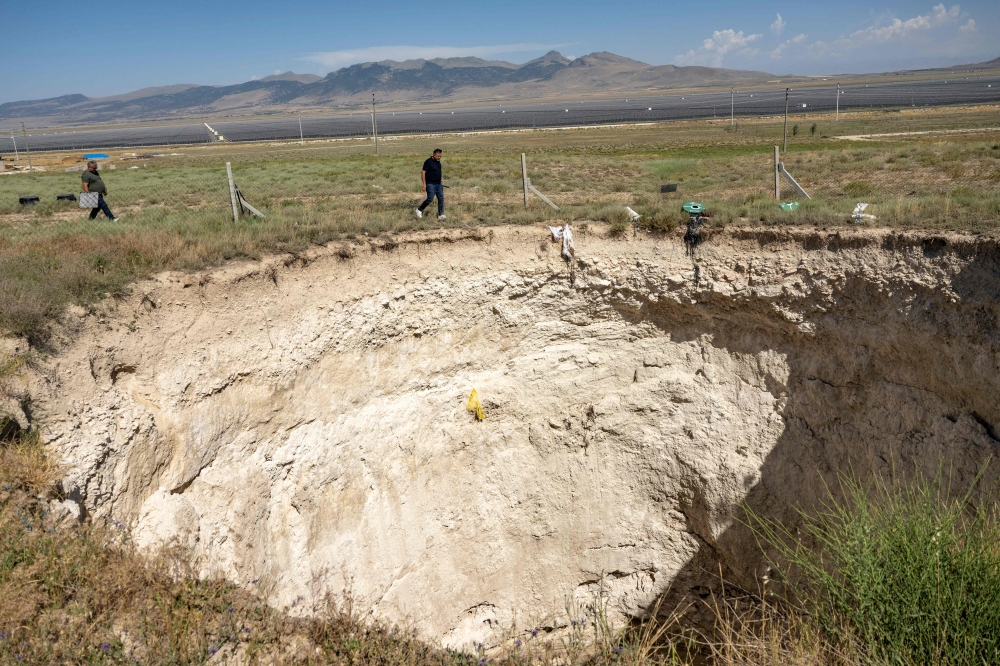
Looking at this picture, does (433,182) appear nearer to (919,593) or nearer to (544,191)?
(544,191)

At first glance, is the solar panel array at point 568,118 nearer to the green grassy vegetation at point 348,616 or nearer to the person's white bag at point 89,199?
the person's white bag at point 89,199

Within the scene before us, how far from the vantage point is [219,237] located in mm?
11273

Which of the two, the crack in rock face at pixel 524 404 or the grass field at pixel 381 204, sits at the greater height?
the grass field at pixel 381 204

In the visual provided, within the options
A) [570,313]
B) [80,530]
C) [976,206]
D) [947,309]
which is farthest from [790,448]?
[80,530]

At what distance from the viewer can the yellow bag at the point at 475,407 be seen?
38.6 feet

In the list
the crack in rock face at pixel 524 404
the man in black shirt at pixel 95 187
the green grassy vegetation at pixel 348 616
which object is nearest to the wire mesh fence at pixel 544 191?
the man in black shirt at pixel 95 187

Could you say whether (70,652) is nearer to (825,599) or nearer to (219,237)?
(825,599)

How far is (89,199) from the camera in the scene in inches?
582

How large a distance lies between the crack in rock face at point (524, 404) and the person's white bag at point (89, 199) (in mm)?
6851

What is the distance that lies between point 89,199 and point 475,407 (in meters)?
10.2

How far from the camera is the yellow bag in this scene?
11.8m

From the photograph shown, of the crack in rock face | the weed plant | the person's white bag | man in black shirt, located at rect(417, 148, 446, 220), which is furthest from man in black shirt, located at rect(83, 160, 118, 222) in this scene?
the weed plant

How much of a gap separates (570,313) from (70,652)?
30.1 ft

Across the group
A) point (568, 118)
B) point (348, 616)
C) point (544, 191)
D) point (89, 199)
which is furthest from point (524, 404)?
point (568, 118)
